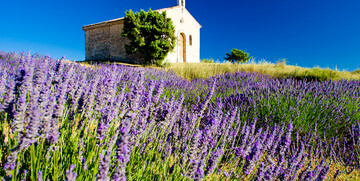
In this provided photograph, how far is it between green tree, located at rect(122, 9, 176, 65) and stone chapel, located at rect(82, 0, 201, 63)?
1156 millimetres

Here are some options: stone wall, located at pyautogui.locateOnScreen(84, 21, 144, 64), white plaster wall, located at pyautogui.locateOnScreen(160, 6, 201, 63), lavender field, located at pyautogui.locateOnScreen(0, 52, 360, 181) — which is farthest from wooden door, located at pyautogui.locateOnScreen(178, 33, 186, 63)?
lavender field, located at pyautogui.locateOnScreen(0, 52, 360, 181)

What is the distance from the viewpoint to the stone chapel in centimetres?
1697

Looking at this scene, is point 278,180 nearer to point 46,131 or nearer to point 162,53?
point 46,131

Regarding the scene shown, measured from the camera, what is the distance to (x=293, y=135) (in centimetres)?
269

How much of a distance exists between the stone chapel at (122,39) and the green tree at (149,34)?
1156mm

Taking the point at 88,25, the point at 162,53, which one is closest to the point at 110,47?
the point at 88,25

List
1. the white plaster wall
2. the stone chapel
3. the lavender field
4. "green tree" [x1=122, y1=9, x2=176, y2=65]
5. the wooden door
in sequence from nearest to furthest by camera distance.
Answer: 1. the lavender field
2. "green tree" [x1=122, y1=9, x2=176, y2=65]
3. the stone chapel
4. the white plaster wall
5. the wooden door

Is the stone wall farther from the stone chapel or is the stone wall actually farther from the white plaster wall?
the white plaster wall

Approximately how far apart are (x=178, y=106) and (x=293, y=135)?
2.09 m

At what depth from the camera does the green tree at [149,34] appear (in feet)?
48.8

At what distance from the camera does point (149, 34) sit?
51.1 feet

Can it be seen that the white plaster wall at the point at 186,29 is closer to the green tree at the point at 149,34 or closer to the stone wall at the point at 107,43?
the green tree at the point at 149,34

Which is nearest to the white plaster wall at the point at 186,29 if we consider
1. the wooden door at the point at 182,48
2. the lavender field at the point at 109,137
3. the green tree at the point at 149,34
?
the wooden door at the point at 182,48

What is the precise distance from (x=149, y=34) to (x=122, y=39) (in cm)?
290
